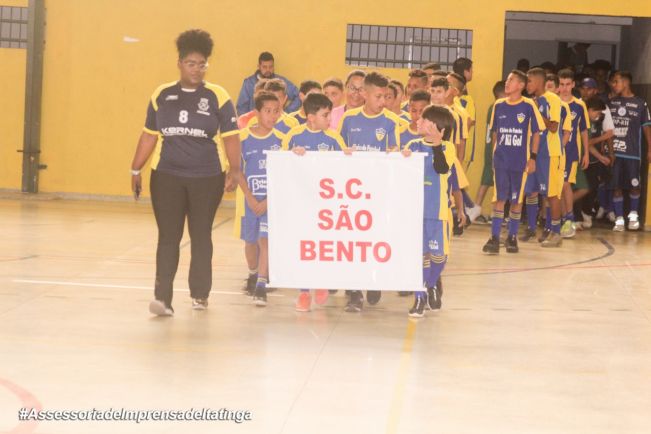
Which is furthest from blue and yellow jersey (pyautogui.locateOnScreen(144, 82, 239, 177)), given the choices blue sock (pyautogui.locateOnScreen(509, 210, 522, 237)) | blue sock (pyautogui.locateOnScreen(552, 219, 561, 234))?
blue sock (pyautogui.locateOnScreen(552, 219, 561, 234))

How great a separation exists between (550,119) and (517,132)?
46.9 inches

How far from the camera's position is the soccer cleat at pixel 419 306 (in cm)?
870

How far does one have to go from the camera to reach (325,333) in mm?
7902

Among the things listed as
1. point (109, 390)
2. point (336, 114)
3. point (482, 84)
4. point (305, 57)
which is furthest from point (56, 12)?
point (109, 390)

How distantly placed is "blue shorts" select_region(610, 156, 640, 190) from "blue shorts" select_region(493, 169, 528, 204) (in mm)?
4096

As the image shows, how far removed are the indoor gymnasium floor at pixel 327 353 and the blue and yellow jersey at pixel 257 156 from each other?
0.91 m

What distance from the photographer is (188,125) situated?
811 centimetres

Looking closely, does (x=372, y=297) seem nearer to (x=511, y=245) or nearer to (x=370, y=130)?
(x=370, y=130)

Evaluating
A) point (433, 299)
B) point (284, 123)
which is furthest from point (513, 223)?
point (284, 123)

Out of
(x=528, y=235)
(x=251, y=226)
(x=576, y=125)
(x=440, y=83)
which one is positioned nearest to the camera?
(x=251, y=226)

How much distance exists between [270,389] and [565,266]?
21.5 feet

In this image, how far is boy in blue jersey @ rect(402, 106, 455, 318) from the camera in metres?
8.59

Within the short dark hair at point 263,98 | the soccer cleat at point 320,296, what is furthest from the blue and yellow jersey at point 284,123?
the soccer cleat at point 320,296

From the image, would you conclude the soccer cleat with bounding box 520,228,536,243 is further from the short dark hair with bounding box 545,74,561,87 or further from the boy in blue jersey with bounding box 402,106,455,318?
the boy in blue jersey with bounding box 402,106,455,318
